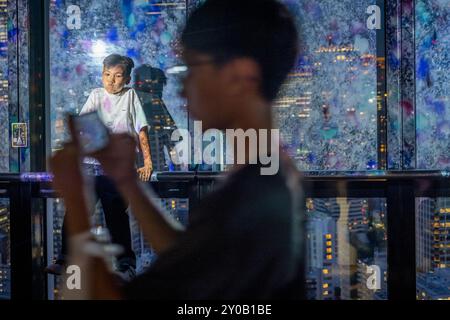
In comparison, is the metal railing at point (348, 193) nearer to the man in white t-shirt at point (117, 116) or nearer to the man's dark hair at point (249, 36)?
the man in white t-shirt at point (117, 116)

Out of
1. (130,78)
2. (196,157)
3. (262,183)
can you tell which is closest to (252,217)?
(262,183)

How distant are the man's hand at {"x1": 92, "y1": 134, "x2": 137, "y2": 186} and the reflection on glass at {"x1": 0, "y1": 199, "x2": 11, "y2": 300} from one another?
1546 millimetres

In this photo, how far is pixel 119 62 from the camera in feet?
8.11

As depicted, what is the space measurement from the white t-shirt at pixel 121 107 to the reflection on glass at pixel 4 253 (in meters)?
0.76

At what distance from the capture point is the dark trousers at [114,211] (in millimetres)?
2402

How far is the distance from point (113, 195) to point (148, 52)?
0.82m

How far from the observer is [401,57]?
2.36 meters

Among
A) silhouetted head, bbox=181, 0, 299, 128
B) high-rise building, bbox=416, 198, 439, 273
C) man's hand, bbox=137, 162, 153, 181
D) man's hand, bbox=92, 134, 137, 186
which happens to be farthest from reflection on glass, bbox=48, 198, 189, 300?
high-rise building, bbox=416, 198, 439, 273

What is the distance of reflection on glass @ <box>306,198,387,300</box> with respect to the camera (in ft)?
7.79

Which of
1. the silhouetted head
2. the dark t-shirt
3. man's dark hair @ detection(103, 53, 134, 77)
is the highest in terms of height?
man's dark hair @ detection(103, 53, 134, 77)

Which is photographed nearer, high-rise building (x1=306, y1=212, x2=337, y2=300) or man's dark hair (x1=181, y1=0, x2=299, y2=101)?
man's dark hair (x1=181, y1=0, x2=299, y2=101)

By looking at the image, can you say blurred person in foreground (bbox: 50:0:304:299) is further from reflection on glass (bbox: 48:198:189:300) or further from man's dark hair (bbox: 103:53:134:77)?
man's dark hair (bbox: 103:53:134:77)

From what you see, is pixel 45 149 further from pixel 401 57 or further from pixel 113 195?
pixel 401 57

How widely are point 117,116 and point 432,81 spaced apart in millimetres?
1727
